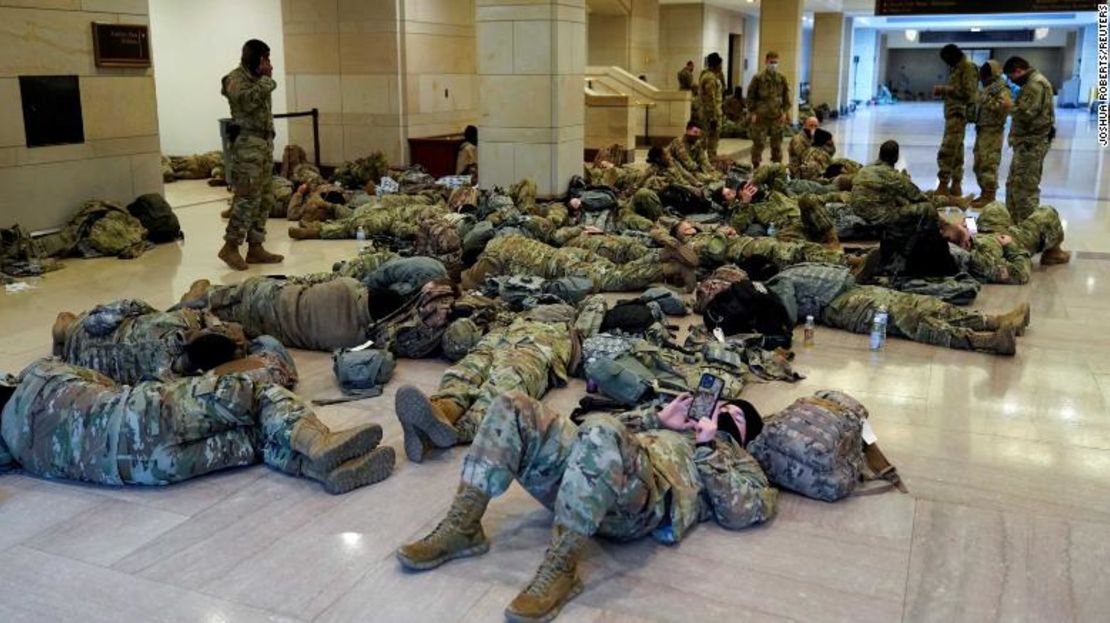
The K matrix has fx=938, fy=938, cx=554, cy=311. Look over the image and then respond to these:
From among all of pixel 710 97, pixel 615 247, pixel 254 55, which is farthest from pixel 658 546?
pixel 710 97

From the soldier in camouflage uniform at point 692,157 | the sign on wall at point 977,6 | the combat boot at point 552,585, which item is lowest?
the combat boot at point 552,585

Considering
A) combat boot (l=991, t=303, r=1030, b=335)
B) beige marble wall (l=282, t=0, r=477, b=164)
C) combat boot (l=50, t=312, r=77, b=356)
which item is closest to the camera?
combat boot (l=50, t=312, r=77, b=356)

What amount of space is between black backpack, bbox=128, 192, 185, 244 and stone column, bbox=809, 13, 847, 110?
2650 centimetres

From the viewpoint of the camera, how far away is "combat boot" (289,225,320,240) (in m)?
9.62

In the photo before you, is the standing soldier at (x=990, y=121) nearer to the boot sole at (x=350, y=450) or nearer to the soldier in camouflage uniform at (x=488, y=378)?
the soldier in camouflage uniform at (x=488, y=378)

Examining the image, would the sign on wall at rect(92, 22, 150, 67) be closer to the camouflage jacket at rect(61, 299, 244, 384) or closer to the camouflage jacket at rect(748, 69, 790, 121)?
the camouflage jacket at rect(61, 299, 244, 384)

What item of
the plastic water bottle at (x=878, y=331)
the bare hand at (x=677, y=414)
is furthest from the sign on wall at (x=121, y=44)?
the bare hand at (x=677, y=414)

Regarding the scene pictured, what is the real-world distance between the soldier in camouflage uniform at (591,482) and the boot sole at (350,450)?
2.20 feet

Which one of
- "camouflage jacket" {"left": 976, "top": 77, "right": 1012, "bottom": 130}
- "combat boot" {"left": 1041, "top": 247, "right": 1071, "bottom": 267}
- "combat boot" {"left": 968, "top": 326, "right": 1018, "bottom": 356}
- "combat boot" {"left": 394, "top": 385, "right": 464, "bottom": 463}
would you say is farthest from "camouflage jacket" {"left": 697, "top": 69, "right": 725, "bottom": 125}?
"combat boot" {"left": 394, "top": 385, "right": 464, "bottom": 463}

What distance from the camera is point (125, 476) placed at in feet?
12.3

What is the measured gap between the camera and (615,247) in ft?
25.9

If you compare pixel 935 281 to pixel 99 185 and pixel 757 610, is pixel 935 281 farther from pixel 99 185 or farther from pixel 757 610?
pixel 99 185

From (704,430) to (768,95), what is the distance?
42.8ft

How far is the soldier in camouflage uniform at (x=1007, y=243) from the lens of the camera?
7574mm
